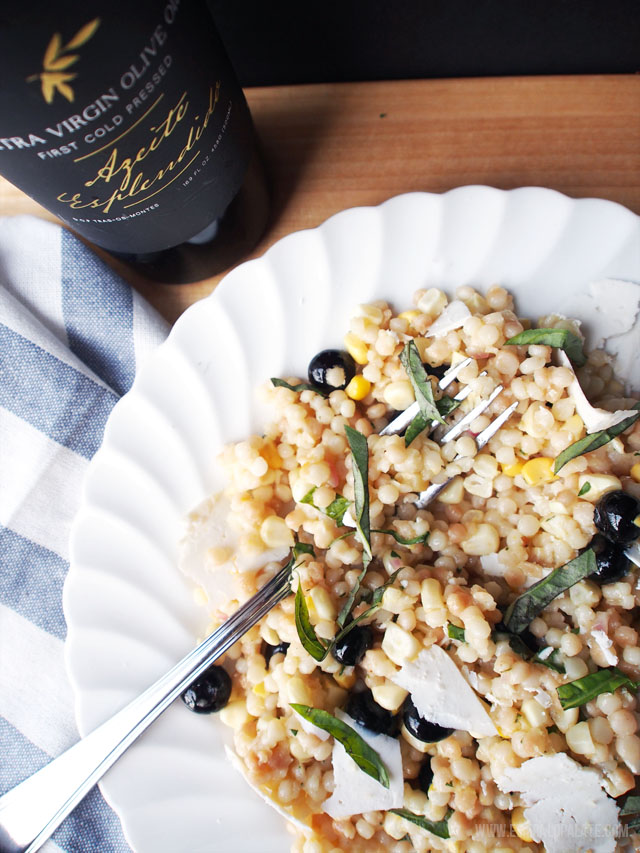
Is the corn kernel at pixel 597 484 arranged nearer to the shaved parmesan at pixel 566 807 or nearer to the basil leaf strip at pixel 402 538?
the basil leaf strip at pixel 402 538

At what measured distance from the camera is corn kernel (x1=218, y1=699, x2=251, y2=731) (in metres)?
1.02

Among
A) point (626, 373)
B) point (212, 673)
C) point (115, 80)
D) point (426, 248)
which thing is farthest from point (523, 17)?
point (212, 673)

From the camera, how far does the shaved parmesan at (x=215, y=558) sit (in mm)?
1050

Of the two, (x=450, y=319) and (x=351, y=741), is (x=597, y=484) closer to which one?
(x=450, y=319)

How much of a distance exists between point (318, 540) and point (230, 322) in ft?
1.20

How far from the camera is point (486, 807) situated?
98cm

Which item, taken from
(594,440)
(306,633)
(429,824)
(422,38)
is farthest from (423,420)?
(422,38)

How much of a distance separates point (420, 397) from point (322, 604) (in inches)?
13.0

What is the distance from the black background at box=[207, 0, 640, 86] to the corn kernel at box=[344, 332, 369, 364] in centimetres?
64

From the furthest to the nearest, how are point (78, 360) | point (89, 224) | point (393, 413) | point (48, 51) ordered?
point (78, 360)
point (393, 413)
point (89, 224)
point (48, 51)

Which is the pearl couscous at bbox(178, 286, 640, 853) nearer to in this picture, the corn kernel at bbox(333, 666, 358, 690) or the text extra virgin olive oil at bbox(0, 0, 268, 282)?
the corn kernel at bbox(333, 666, 358, 690)

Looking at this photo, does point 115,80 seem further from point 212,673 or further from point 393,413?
point 212,673

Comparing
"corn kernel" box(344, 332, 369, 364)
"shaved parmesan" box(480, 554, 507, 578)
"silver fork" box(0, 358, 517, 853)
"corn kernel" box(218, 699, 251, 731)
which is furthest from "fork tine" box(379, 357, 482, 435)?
"corn kernel" box(218, 699, 251, 731)

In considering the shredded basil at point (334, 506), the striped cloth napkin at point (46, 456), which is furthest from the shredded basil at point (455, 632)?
the striped cloth napkin at point (46, 456)
